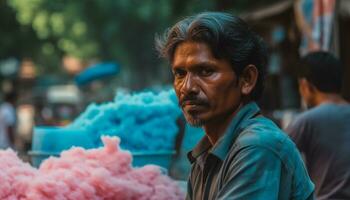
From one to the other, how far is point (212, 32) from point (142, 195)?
1053mm

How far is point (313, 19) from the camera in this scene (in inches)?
258

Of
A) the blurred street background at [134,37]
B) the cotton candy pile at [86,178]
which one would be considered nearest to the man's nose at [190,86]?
the cotton candy pile at [86,178]

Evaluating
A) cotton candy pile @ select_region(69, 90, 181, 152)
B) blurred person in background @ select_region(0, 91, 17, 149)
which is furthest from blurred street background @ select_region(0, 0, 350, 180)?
blurred person in background @ select_region(0, 91, 17, 149)

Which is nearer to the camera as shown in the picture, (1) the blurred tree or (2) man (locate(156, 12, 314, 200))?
(2) man (locate(156, 12, 314, 200))

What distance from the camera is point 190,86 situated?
80.4 inches

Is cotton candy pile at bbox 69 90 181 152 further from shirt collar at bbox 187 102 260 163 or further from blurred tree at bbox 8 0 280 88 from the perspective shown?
blurred tree at bbox 8 0 280 88

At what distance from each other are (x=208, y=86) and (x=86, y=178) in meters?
0.90

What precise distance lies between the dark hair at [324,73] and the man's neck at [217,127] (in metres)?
2.11

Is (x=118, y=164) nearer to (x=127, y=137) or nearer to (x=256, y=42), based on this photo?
(x=127, y=137)

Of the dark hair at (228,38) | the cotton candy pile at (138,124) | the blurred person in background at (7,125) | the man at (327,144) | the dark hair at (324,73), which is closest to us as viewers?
the dark hair at (228,38)

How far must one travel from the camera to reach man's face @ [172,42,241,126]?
79.7 inches

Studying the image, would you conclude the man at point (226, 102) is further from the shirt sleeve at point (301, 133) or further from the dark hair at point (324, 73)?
the dark hair at point (324, 73)

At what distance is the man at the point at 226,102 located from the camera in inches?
75.0

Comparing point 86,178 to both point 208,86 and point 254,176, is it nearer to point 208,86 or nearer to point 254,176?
point 208,86
